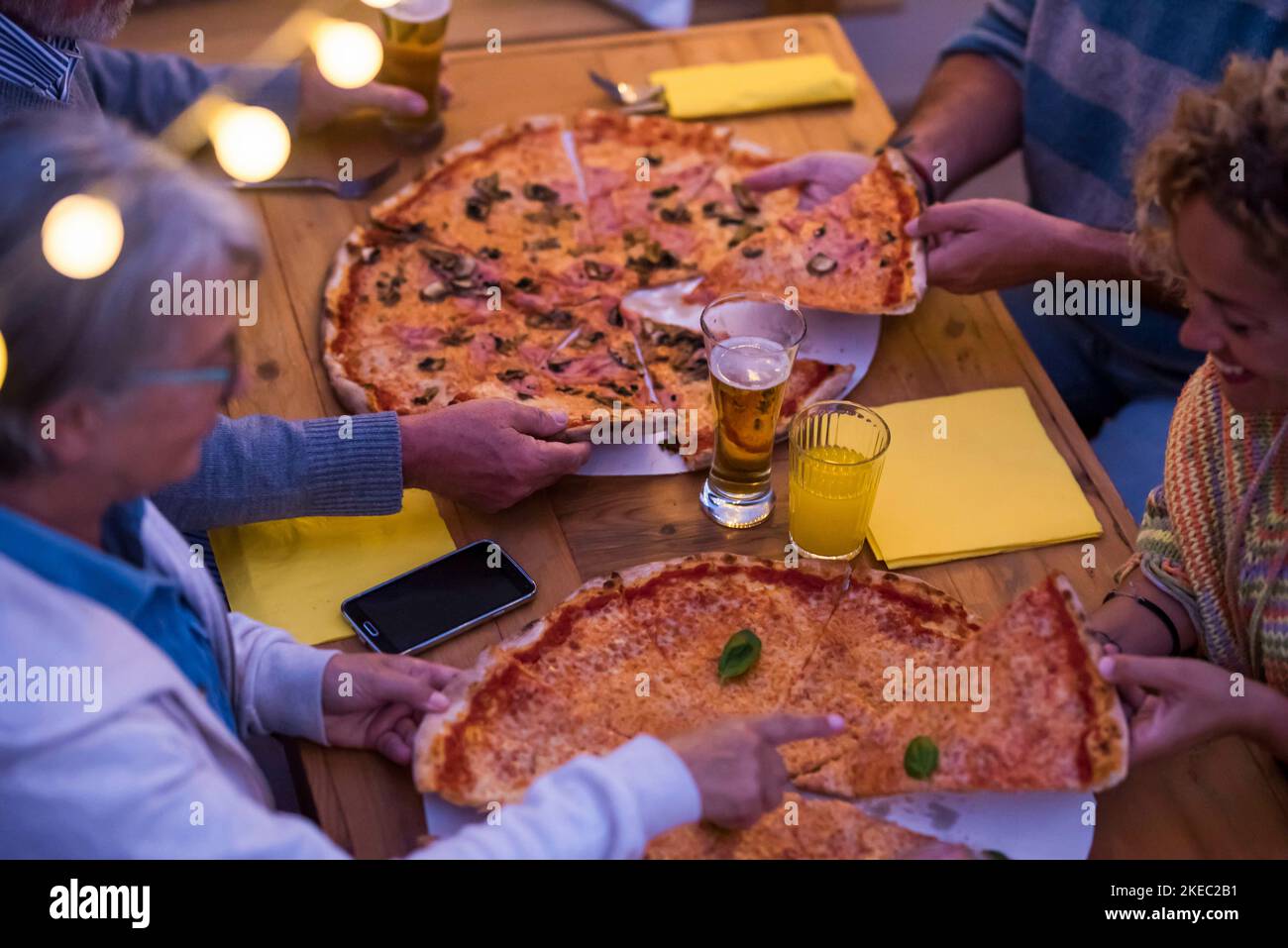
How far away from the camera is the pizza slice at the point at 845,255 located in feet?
8.77

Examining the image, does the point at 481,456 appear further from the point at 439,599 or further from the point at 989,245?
the point at 989,245

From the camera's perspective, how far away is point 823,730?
171cm

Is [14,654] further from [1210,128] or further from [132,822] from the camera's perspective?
[1210,128]

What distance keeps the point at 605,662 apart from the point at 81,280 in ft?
3.36

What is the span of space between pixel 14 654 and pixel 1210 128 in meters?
1.67

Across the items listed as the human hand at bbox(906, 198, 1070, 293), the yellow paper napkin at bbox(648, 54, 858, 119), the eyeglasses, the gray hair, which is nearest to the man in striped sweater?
the human hand at bbox(906, 198, 1070, 293)

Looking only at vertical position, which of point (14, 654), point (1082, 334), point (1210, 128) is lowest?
point (1082, 334)

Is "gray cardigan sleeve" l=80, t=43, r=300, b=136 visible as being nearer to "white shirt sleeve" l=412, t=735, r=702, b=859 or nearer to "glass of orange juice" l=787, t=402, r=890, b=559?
"glass of orange juice" l=787, t=402, r=890, b=559

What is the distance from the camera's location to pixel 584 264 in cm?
290

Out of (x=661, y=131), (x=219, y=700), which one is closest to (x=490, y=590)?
(x=219, y=700)

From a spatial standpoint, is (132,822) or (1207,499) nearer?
(132,822)

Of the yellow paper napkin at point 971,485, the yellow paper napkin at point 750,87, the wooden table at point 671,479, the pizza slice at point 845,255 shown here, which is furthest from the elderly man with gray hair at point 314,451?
the yellow paper napkin at point 750,87

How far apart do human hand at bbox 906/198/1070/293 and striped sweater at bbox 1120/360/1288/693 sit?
591 millimetres

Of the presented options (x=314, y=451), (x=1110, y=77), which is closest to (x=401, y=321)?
(x=314, y=451)
